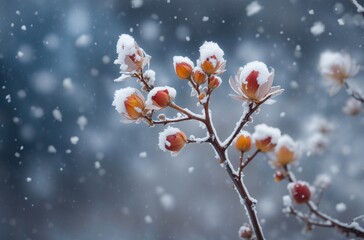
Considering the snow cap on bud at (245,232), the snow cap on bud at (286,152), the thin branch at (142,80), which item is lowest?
the snow cap on bud at (245,232)

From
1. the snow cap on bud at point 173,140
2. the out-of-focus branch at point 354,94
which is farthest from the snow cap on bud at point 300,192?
the snow cap on bud at point 173,140

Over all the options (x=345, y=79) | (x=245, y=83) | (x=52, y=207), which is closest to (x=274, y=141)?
(x=245, y=83)

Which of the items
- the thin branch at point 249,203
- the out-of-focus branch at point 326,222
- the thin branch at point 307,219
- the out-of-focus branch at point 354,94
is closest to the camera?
the thin branch at point 249,203

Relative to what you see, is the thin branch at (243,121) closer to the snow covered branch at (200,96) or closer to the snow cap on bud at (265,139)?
the snow covered branch at (200,96)

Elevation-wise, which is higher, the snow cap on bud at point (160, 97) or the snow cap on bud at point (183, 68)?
the snow cap on bud at point (183, 68)

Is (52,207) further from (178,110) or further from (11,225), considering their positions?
(178,110)

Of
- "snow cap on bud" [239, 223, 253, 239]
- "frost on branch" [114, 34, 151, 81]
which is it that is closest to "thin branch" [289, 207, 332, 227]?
"snow cap on bud" [239, 223, 253, 239]

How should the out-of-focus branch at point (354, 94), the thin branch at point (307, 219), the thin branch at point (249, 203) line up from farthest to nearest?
1. the out-of-focus branch at point (354, 94)
2. the thin branch at point (307, 219)
3. the thin branch at point (249, 203)
